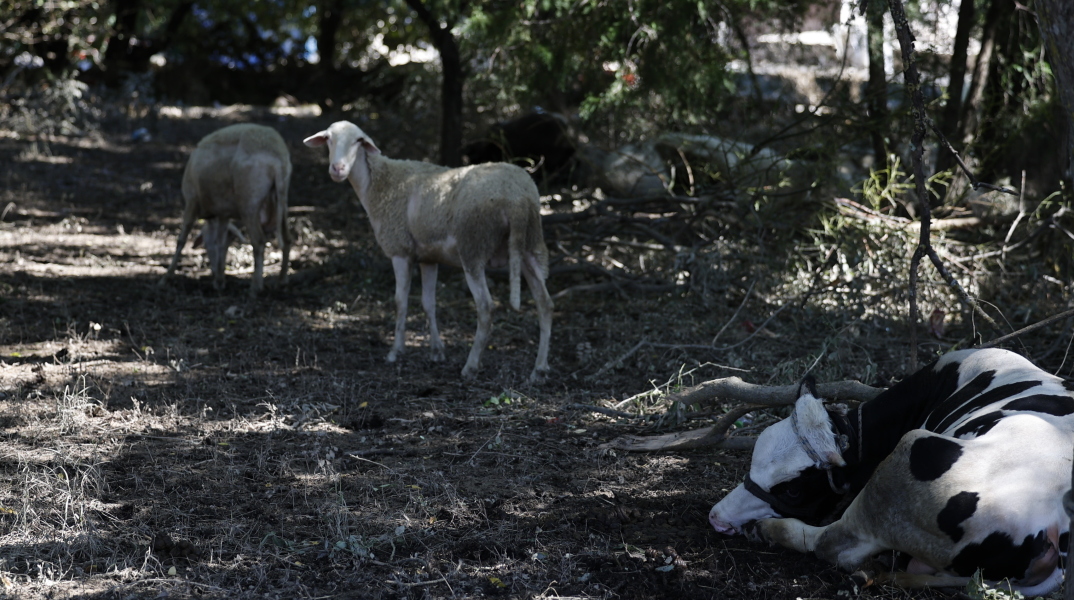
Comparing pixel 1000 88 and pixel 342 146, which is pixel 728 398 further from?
pixel 1000 88

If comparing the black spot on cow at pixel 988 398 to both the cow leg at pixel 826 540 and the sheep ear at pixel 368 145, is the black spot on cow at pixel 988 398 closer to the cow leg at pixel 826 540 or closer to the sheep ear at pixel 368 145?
the cow leg at pixel 826 540

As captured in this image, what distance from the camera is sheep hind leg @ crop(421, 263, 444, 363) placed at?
24.7 ft

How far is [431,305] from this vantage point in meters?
7.66

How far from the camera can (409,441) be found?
5.54 m

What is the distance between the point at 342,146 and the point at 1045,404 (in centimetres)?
516

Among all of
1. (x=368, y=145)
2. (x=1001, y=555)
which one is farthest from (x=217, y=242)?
(x=1001, y=555)

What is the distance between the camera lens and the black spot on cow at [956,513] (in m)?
3.56

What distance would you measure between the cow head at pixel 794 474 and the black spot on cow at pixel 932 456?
353mm

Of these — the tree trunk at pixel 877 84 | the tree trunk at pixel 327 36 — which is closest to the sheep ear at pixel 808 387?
the tree trunk at pixel 877 84

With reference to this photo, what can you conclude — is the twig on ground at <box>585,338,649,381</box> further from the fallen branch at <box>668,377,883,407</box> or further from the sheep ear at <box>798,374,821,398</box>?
the sheep ear at <box>798,374,821,398</box>

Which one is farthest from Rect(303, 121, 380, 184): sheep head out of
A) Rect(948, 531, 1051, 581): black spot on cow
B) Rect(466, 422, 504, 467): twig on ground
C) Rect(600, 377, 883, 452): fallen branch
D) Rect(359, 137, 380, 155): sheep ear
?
Rect(948, 531, 1051, 581): black spot on cow

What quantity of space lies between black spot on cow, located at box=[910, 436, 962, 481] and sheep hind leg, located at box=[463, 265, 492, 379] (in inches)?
149

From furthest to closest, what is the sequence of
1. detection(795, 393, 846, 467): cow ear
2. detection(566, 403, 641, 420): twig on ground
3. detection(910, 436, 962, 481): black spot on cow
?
1. detection(566, 403, 641, 420): twig on ground
2. detection(795, 393, 846, 467): cow ear
3. detection(910, 436, 962, 481): black spot on cow

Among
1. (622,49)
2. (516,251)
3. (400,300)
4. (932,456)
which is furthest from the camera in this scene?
(622,49)
